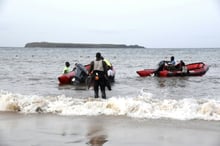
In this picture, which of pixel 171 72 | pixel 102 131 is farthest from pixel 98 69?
pixel 171 72

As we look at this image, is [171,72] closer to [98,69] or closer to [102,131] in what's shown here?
[98,69]

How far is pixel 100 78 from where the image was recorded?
1189cm

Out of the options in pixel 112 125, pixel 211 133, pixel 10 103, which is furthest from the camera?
pixel 10 103

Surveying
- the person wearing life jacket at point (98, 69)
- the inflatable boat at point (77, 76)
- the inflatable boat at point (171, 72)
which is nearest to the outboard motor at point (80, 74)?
the inflatable boat at point (77, 76)

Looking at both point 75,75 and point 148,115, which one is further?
point 75,75

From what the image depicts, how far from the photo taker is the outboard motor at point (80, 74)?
17562 mm

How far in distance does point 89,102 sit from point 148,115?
1996mm

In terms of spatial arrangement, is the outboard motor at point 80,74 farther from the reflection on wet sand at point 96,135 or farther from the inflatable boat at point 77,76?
the reflection on wet sand at point 96,135

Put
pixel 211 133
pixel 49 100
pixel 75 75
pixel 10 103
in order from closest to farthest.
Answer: pixel 211 133, pixel 10 103, pixel 49 100, pixel 75 75

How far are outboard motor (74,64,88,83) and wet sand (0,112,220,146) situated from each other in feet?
26.9

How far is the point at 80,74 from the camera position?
17.8m

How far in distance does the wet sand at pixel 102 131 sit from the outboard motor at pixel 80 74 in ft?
26.9

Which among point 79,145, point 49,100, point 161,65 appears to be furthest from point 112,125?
point 161,65

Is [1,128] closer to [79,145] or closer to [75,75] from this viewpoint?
[79,145]
